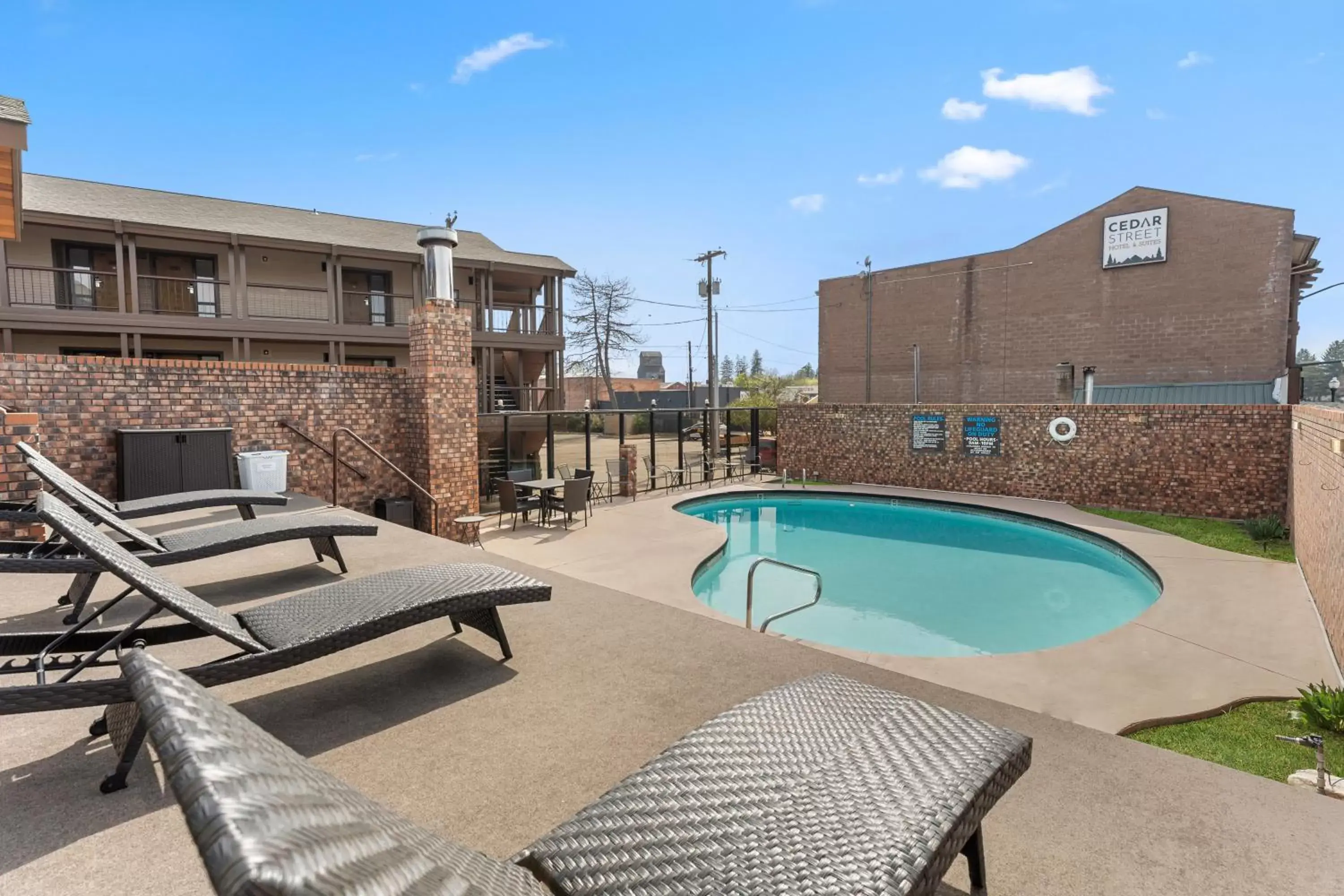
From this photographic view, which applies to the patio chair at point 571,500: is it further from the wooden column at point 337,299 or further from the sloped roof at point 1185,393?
the sloped roof at point 1185,393

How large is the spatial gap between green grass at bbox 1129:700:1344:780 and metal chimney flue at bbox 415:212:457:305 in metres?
8.45

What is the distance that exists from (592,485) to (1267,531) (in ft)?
38.0

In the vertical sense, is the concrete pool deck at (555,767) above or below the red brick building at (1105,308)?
below

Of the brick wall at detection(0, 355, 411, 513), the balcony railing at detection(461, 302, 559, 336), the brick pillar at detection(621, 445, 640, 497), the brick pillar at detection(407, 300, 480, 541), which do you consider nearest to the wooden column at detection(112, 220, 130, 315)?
the balcony railing at detection(461, 302, 559, 336)

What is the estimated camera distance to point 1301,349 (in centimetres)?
2116

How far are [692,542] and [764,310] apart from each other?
2877 cm

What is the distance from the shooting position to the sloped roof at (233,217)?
1490 centimetres

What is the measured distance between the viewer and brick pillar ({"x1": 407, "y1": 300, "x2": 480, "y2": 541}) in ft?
27.9

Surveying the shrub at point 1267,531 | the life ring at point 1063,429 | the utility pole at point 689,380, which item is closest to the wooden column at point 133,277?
the life ring at point 1063,429

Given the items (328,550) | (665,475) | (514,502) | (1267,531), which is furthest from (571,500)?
(1267,531)

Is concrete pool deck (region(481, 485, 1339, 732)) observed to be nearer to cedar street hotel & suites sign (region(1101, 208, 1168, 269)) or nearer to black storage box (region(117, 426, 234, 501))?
black storage box (region(117, 426, 234, 501))

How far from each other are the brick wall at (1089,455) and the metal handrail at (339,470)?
1110 centimetres

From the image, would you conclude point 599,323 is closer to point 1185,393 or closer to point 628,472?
point 628,472

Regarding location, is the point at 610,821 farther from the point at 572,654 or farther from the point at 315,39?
the point at 315,39
